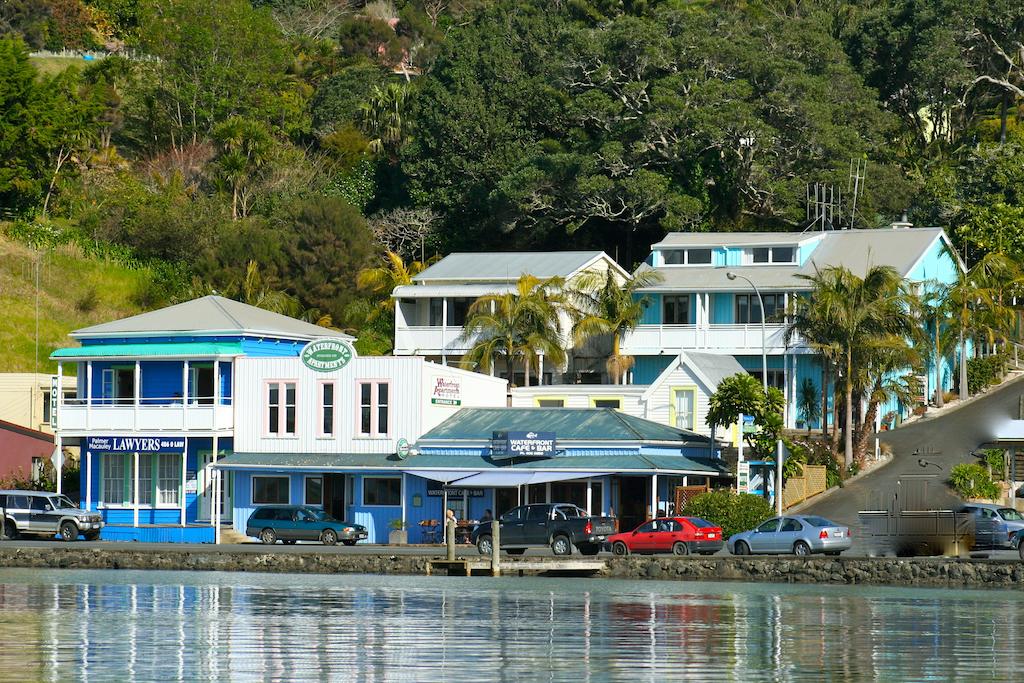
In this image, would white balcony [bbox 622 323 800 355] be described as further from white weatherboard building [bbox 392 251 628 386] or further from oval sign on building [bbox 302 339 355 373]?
oval sign on building [bbox 302 339 355 373]

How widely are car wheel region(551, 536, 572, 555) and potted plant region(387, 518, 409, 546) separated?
8.59 m

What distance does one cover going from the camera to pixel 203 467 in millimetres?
71312

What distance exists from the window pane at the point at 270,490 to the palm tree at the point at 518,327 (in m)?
13.1

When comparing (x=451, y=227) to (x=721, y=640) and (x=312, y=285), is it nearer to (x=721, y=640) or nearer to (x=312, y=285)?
(x=312, y=285)

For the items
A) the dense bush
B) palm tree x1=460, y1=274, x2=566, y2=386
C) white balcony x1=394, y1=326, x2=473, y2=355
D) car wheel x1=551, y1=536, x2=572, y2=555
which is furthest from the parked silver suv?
the dense bush

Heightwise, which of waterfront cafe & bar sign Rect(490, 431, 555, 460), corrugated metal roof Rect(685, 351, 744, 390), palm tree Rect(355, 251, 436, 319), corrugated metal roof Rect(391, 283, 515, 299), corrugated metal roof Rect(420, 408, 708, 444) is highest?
palm tree Rect(355, 251, 436, 319)

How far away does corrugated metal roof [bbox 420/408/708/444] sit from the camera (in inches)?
2628

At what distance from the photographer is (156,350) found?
71688mm

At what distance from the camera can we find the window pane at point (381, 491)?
6844cm

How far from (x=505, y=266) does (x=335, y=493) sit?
22250mm

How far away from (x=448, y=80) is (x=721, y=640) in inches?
2805

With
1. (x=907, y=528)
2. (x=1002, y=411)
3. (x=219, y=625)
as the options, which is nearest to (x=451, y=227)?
(x=1002, y=411)

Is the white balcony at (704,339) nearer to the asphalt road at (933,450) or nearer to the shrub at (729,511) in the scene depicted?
the asphalt road at (933,450)

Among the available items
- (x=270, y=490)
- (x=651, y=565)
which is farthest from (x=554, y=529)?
(x=270, y=490)
